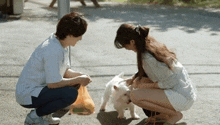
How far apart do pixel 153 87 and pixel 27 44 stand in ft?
16.3

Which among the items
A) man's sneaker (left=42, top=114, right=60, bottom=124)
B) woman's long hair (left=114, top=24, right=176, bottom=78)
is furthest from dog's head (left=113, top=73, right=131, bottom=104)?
man's sneaker (left=42, top=114, right=60, bottom=124)

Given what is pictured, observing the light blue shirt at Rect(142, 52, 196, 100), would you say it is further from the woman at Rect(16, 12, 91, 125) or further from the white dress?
the woman at Rect(16, 12, 91, 125)

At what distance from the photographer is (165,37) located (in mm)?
9070

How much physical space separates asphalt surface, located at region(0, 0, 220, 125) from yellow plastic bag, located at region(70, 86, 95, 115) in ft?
0.30

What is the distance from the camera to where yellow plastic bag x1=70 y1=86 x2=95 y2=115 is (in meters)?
3.86

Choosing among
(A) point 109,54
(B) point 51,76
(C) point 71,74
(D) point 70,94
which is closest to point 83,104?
(C) point 71,74

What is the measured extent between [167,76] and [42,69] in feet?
4.13

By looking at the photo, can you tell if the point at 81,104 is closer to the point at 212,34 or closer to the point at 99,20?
the point at 212,34

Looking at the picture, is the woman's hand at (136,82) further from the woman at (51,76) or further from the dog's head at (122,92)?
the woman at (51,76)

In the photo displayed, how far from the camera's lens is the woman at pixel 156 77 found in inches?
130

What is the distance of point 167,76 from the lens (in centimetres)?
338

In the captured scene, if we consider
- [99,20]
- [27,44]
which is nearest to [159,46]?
[27,44]

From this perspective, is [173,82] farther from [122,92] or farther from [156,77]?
[122,92]

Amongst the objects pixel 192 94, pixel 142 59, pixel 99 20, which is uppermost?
pixel 142 59
